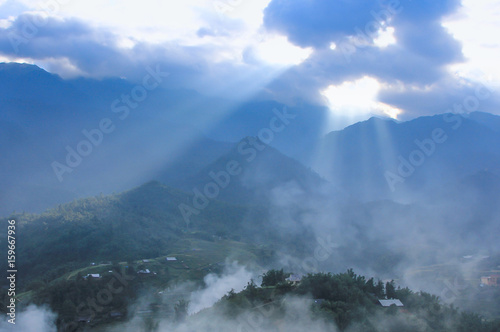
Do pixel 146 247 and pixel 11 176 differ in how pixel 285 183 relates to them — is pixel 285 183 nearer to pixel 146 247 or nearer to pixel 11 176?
pixel 146 247

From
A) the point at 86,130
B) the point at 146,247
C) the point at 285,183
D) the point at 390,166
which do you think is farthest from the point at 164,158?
the point at 146,247

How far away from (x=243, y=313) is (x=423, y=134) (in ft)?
476

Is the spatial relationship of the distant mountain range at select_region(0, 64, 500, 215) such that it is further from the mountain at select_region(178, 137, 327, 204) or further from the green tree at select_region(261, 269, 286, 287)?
the green tree at select_region(261, 269, 286, 287)

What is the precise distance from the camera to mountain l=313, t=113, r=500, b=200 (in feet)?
413

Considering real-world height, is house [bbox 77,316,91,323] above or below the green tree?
below

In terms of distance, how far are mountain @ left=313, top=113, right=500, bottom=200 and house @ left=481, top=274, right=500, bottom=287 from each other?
241 feet

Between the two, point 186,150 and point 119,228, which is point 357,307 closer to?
point 119,228

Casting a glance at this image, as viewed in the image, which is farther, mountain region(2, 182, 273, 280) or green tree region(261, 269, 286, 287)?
mountain region(2, 182, 273, 280)

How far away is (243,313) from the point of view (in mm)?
20375

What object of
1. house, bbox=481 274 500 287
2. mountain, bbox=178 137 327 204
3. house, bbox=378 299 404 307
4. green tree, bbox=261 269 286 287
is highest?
mountain, bbox=178 137 327 204

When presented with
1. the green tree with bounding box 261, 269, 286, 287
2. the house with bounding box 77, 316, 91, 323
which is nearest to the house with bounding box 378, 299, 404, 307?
the green tree with bounding box 261, 269, 286, 287

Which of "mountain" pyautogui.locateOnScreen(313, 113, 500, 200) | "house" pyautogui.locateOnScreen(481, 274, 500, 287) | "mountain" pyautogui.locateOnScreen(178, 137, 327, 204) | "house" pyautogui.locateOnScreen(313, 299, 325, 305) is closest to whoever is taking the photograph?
"house" pyautogui.locateOnScreen(313, 299, 325, 305)

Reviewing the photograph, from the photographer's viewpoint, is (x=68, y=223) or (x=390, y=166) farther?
(x=390, y=166)

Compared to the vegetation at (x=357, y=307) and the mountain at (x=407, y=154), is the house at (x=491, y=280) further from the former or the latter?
the mountain at (x=407, y=154)
